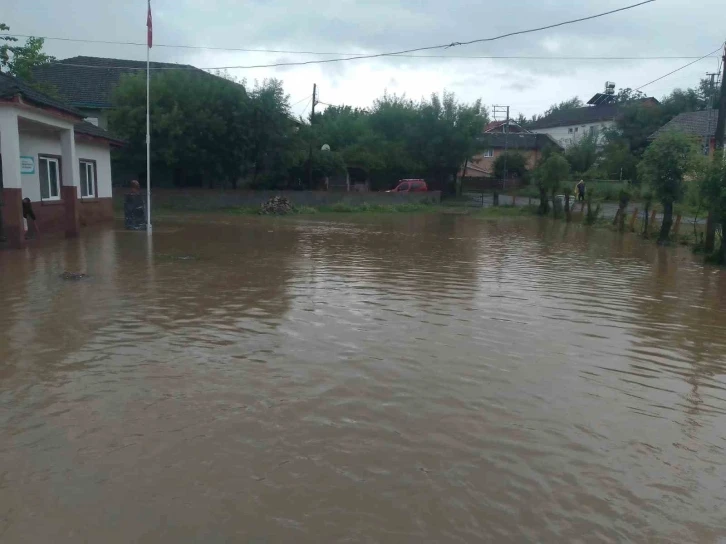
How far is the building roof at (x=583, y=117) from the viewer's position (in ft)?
279

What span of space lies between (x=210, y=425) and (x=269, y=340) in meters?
2.94

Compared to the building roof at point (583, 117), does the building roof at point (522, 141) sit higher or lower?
lower

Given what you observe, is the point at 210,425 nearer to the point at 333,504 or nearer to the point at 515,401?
the point at 333,504

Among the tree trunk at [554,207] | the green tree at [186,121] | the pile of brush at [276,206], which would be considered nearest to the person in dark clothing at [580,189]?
the tree trunk at [554,207]

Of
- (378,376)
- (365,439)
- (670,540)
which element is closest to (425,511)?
(365,439)

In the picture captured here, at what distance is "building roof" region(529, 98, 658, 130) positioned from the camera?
85000 millimetres

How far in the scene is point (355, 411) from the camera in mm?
6270

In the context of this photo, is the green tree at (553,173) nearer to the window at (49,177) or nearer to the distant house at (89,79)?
the distant house at (89,79)

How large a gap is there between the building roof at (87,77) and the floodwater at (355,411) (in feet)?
113

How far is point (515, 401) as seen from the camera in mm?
6660

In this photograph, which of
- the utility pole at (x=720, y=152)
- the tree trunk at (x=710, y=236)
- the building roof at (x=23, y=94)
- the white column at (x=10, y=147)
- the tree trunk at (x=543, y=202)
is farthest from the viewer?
the tree trunk at (x=543, y=202)

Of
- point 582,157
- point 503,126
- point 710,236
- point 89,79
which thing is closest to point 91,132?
point 710,236

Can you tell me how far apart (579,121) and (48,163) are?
79.2 metres

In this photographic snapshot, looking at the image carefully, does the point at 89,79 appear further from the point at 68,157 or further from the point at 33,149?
the point at 68,157
